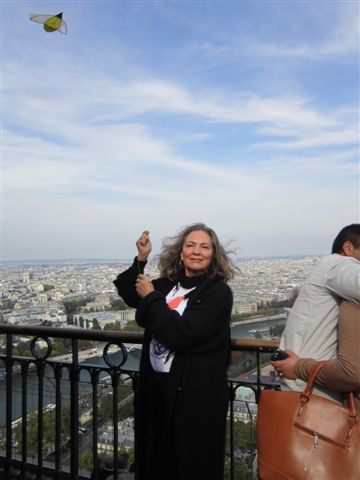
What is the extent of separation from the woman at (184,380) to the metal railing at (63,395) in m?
0.49

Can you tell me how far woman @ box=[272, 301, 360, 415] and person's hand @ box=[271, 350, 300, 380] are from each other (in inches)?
2.3

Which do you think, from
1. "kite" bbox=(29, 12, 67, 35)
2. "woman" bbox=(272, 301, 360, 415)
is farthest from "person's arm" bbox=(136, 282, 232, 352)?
"kite" bbox=(29, 12, 67, 35)

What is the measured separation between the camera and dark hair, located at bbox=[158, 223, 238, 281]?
236 centimetres

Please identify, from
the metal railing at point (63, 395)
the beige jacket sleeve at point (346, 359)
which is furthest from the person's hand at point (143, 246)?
the beige jacket sleeve at point (346, 359)

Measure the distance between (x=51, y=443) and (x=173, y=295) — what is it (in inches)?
71.8

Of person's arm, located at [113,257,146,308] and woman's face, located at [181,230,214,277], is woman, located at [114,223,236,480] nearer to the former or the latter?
woman's face, located at [181,230,214,277]

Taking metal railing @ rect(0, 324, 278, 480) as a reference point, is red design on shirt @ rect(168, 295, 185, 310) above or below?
above

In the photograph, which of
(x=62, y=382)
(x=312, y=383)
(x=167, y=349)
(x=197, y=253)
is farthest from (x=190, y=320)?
(x=62, y=382)

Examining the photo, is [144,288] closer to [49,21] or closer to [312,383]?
[312,383]

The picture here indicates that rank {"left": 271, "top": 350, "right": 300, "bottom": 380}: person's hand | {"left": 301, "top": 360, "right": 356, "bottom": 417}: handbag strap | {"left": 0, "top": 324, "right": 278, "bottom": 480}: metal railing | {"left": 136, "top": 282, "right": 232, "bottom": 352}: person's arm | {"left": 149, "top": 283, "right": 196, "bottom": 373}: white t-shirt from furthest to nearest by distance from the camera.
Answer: {"left": 0, "top": 324, "right": 278, "bottom": 480}: metal railing, {"left": 149, "top": 283, "right": 196, "bottom": 373}: white t-shirt, {"left": 136, "top": 282, "right": 232, "bottom": 352}: person's arm, {"left": 271, "top": 350, "right": 300, "bottom": 380}: person's hand, {"left": 301, "top": 360, "right": 356, "bottom": 417}: handbag strap

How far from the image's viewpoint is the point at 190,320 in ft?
6.68

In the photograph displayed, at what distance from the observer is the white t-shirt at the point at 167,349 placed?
2.15m

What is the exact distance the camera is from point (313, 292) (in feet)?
6.07

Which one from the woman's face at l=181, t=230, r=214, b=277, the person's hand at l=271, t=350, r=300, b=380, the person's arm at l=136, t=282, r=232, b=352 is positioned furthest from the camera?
the woman's face at l=181, t=230, r=214, b=277
